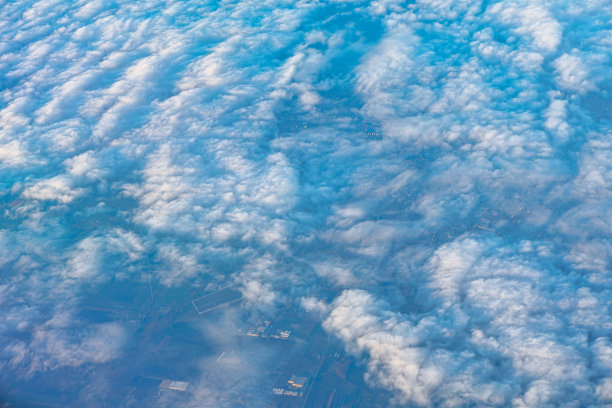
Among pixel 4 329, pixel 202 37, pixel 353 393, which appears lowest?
pixel 353 393

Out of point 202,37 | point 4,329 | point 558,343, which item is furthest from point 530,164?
point 202,37

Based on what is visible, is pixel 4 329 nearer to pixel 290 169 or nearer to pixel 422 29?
pixel 290 169

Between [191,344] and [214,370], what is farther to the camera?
[191,344]

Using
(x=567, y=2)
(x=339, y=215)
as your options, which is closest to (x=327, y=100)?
(x=339, y=215)

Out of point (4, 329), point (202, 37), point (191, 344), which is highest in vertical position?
point (202, 37)

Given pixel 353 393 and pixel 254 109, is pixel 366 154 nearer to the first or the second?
pixel 254 109

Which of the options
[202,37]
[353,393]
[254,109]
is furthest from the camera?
[202,37]

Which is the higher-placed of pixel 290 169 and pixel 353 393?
pixel 290 169

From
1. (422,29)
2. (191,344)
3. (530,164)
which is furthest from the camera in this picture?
(422,29)

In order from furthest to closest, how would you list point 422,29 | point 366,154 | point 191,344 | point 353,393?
point 422,29, point 366,154, point 191,344, point 353,393
